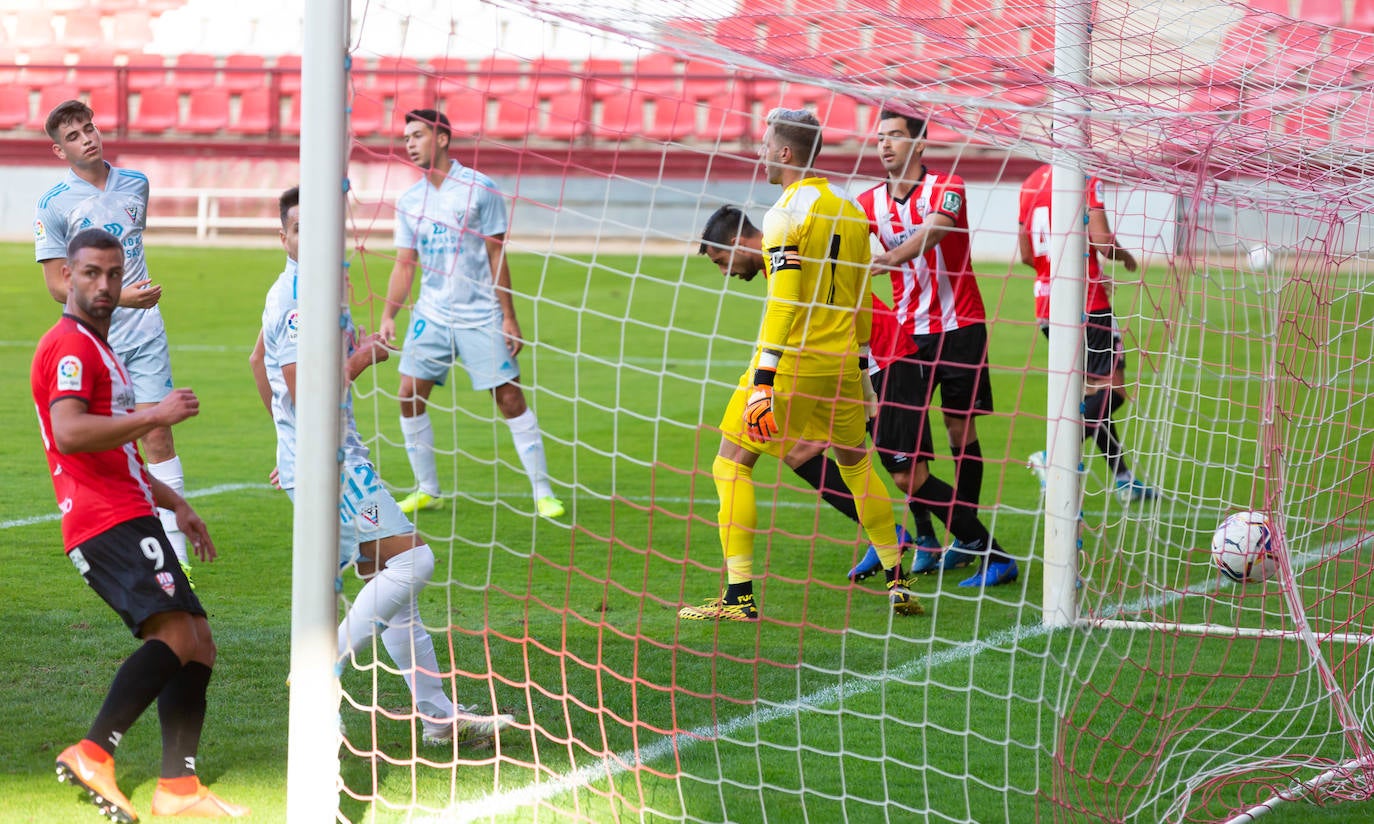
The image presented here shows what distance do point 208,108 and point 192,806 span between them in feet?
79.2

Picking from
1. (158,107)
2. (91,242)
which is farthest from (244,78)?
(91,242)

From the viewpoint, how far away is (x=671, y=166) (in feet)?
72.3

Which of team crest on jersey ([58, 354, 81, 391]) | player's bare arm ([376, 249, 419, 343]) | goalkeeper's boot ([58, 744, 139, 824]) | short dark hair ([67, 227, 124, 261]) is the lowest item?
goalkeeper's boot ([58, 744, 139, 824])

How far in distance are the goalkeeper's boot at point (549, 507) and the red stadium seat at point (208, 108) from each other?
2001 cm

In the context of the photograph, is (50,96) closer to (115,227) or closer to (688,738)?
(115,227)

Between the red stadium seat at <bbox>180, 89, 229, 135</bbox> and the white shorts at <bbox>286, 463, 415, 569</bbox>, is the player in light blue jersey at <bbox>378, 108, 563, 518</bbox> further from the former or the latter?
the red stadium seat at <bbox>180, 89, 229, 135</bbox>

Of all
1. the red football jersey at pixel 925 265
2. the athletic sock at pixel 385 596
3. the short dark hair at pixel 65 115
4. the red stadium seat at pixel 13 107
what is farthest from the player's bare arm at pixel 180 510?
the red stadium seat at pixel 13 107

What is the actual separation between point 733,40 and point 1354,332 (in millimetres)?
3125

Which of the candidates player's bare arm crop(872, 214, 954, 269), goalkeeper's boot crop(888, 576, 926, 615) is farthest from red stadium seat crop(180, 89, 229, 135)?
goalkeeper's boot crop(888, 576, 926, 615)

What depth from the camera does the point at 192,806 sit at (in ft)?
11.1

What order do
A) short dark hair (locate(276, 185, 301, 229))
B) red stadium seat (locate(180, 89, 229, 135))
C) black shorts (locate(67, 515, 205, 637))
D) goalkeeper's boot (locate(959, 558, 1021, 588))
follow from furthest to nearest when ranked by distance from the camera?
red stadium seat (locate(180, 89, 229, 135)) < goalkeeper's boot (locate(959, 558, 1021, 588)) < short dark hair (locate(276, 185, 301, 229)) < black shorts (locate(67, 515, 205, 637))

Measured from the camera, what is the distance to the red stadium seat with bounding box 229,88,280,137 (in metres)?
24.4

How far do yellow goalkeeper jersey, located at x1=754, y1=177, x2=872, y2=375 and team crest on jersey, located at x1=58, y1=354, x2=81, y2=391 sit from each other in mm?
2008

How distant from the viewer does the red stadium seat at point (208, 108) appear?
82.4 feet
